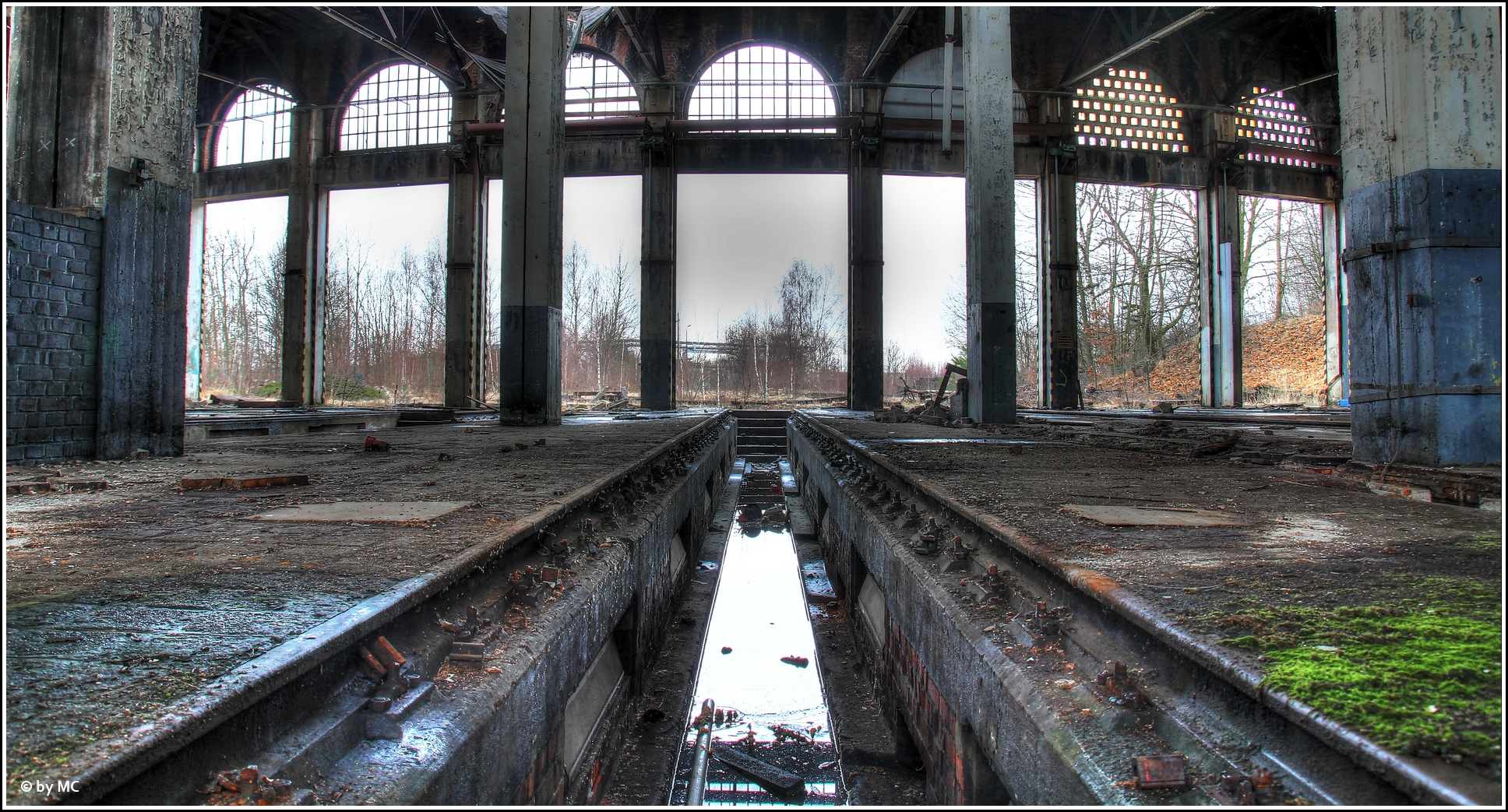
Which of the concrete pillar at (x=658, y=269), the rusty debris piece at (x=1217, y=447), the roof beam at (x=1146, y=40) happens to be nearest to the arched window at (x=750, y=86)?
the concrete pillar at (x=658, y=269)

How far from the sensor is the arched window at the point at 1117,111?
19.2 m

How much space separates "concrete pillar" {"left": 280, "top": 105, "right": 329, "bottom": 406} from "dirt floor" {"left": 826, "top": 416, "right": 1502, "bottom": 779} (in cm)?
1957

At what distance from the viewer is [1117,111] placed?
19.2m

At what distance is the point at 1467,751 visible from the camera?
1021 millimetres

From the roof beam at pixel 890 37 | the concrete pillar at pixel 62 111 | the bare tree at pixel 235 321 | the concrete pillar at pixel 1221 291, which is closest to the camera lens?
the concrete pillar at pixel 62 111

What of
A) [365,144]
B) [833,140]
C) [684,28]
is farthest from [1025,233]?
[365,144]

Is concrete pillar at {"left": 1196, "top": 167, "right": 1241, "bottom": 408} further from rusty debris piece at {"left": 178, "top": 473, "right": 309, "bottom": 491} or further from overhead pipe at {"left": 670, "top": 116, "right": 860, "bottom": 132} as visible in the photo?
rusty debris piece at {"left": 178, "top": 473, "right": 309, "bottom": 491}

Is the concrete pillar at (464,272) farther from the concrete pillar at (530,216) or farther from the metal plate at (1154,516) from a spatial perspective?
the metal plate at (1154,516)

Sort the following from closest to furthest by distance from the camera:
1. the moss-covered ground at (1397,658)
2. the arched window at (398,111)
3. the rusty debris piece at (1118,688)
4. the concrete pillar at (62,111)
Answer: the moss-covered ground at (1397,658) → the rusty debris piece at (1118,688) → the concrete pillar at (62,111) → the arched window at (398,111)

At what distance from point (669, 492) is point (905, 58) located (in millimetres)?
17257

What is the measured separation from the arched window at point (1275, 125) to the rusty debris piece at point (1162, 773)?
2311 cm

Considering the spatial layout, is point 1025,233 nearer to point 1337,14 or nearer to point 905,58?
point 905,58

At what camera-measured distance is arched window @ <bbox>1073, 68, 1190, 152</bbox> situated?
19.2m

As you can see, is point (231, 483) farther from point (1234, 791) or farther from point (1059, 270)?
point (1059, 270)
